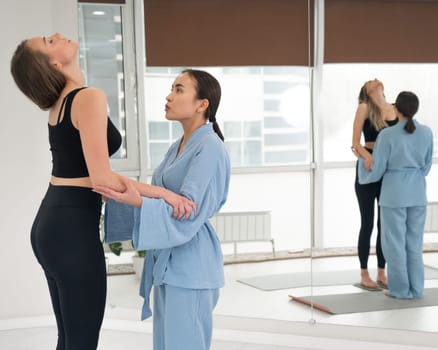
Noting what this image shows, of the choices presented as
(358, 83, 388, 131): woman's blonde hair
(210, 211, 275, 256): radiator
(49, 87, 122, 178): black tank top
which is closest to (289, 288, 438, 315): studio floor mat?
(210, 211, 275, 256): radiator

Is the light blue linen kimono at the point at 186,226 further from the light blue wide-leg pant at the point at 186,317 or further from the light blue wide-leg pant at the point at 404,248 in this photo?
the light blue wide-leg pant at the point at 404,248

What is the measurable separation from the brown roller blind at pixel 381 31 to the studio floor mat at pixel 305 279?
108cm

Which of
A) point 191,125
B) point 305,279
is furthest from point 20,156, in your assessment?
point 191,125

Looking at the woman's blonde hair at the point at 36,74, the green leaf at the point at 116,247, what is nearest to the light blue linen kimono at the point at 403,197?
the green leaf at the point at 116,247

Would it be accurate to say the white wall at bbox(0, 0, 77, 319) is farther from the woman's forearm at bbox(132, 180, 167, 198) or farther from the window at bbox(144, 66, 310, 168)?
the woman's forearm at bbox(132, 180, 167, 198)

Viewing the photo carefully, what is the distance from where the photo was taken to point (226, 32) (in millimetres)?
3535

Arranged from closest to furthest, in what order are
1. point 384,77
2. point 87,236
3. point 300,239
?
point 87,236 → point 384,77 → point 300,239

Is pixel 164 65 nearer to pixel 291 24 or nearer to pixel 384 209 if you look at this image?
pixel 291 24

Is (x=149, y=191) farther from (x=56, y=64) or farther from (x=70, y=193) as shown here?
(x=56, y=64)

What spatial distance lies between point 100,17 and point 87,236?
2083 mm

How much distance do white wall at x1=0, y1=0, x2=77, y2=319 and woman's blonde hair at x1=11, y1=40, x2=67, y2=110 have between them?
1891 mm

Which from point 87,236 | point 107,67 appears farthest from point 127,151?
point 87,236

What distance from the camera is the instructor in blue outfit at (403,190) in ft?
10.5

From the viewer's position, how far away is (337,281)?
→ 3438 mm
